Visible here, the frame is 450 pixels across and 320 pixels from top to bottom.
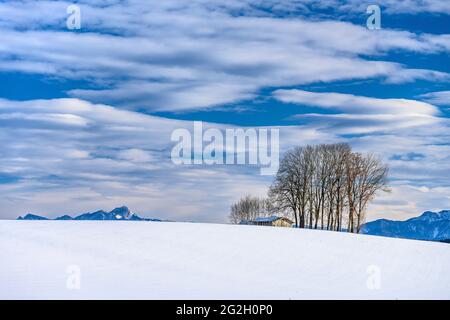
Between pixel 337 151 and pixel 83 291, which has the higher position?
pixel 337 151

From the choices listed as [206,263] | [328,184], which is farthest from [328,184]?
[206,263]

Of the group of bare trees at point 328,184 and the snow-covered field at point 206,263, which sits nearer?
the snow-covered field at point 206,263

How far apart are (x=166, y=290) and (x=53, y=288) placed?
4474mm

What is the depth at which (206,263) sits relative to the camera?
3406 cm

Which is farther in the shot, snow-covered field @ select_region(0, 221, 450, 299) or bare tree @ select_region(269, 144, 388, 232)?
bare tree @ select_region(269, 144, 388, 232)

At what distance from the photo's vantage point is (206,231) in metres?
47.6

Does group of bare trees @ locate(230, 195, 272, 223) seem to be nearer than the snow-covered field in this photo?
No

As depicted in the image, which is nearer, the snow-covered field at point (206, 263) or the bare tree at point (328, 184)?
the snow-covered field at point (206, 263)

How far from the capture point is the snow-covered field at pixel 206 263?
25875mm

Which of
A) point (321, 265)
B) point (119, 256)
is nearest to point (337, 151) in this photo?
point (321, 265)

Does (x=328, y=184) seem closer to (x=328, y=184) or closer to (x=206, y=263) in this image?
(x=328, y=184)

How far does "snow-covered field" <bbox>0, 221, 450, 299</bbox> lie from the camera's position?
25.9 m
